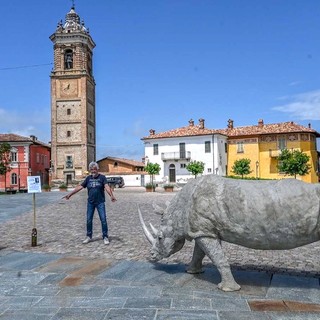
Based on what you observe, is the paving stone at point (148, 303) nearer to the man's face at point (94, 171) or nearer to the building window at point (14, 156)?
the man's face at point (94, 171)

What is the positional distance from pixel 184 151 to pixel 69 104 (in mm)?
19062

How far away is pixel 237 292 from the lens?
4965mm

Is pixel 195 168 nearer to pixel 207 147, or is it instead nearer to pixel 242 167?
pixel 207 147

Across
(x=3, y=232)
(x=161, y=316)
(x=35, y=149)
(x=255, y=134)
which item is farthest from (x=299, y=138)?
(x=161, y=316)

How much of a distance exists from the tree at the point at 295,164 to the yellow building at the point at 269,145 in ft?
12.3

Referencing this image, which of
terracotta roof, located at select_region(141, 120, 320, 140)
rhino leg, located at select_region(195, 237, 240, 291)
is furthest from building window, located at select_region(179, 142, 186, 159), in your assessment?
rhino leg, located at select_region(195, 237, 240, 291)

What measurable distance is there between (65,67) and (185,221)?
5818 cm

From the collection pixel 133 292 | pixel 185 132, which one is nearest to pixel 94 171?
pixel 133 292

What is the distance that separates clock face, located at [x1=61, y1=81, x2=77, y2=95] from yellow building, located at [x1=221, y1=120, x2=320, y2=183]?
2467 cm

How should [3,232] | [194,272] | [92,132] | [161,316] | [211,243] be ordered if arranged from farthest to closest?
[92,132]
[3,232]
[194,272]
[211,243]
[161,316]

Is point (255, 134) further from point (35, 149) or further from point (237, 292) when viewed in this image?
point (237, 292)

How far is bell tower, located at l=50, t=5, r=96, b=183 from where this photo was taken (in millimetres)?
56844

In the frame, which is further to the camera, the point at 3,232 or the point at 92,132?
the point at 92,132

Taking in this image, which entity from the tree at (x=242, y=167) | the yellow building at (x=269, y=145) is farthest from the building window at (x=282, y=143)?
the tree at (x=242, y=167)
